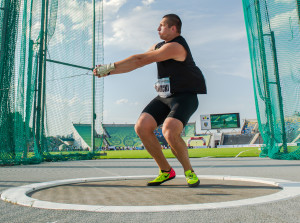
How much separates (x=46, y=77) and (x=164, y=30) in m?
7.31

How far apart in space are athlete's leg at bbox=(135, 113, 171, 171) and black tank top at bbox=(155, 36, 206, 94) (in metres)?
0.40

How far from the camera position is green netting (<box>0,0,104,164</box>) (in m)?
7.43

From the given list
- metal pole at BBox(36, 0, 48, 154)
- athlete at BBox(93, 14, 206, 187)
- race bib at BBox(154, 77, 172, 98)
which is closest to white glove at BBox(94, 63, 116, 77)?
athlete at BBox(93, 14, 206, 187)

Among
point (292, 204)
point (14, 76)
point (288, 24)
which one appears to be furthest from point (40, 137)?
point (292, 204)

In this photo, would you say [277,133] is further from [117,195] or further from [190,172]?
[117,195]

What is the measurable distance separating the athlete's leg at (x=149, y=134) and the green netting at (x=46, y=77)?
5.47m

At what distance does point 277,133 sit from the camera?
803 centimetres

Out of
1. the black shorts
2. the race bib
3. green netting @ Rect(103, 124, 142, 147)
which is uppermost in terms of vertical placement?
the race bib

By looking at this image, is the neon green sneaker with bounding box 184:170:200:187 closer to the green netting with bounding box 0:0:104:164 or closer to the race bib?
the race bib

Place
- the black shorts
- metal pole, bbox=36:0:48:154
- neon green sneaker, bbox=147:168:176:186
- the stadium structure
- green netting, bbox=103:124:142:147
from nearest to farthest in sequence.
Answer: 1. the black shorts
2. neon green sneaker, bbox=147:168:176:186
3. metal pole, bbox=36:0:48:154
4. the stadium structure
5. green netting, bbox=103:124:142:147

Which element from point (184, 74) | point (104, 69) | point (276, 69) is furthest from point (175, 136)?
point (276, 69)

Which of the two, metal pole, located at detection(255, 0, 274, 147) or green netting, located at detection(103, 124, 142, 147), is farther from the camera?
green netting, located at detection(103, 124, 142, 147)

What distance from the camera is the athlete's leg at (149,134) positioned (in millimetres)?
2990

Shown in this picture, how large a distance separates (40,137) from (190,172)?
7.24 m
